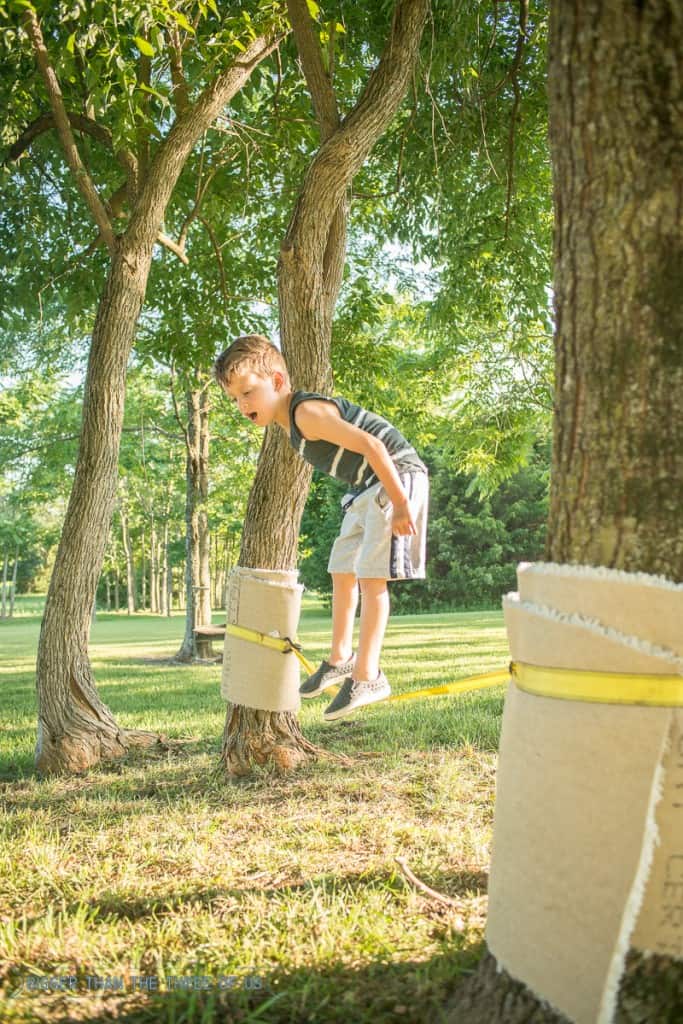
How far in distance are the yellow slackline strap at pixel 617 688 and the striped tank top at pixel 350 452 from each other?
191 cm

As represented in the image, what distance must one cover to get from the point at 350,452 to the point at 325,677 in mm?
1046

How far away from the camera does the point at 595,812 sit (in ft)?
6.23

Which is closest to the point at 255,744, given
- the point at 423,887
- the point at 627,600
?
the point at 423,887

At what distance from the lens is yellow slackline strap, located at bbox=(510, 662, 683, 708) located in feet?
6.20

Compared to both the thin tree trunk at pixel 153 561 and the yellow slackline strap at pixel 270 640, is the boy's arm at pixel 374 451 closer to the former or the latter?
the yellow slackline strap at pixel 270 640

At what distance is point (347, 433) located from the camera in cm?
357

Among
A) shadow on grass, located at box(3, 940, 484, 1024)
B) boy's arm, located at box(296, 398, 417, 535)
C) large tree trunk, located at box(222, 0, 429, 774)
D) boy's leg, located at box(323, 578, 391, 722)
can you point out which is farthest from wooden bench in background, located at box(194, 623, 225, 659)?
shadow on grass, located at box(3, 940, 484, 1024)

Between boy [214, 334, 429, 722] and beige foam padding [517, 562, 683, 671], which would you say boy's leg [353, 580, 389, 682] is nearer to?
boy [214, 334, 429, 722]

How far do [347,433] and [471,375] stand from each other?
36.1ft

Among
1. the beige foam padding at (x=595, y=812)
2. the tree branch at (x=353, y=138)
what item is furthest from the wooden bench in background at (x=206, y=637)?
the beige foam padding at (x=595, y=812)

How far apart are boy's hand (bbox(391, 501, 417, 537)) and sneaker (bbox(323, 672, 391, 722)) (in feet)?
2.11

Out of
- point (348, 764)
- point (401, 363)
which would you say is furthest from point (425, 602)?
point (348, 764)

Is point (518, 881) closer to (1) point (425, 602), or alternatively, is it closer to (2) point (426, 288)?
(2) point (426, 288)

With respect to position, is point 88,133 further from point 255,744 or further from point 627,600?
point 627,600
